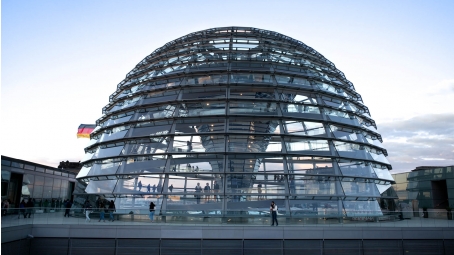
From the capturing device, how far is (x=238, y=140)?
67.4 feet

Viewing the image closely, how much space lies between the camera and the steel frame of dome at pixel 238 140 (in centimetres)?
1881

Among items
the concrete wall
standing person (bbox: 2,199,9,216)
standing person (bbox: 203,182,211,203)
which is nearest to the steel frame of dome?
standing person (bbox: 203,182,211,203)

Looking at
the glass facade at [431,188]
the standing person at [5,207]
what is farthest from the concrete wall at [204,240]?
the glass facade at [431,188]

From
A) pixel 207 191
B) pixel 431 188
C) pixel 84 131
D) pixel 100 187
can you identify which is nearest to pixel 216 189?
pixel 207 191

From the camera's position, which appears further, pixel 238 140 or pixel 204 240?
pixel 238 140

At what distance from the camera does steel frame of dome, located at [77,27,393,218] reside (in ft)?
61.7

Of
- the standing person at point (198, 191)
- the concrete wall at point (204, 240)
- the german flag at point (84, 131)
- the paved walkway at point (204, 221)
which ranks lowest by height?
the concrete wall at point (204, 240)

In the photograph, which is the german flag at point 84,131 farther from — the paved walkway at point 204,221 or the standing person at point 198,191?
the standing person at point 198,191

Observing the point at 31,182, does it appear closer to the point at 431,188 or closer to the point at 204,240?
the point at 204,240

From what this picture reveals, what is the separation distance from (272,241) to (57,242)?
27.8 ft

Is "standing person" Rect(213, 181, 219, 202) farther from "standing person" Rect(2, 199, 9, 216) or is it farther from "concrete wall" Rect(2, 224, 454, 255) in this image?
"standing person" Rect(2, 199, 9, 216)

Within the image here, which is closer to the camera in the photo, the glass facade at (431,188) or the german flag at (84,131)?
the glass facade at (431,188)

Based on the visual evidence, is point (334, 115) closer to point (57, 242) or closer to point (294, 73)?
point (294, 73)

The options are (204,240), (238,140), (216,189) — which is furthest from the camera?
(238,140)
